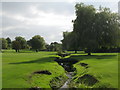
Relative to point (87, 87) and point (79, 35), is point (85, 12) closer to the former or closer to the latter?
point (79, 35)

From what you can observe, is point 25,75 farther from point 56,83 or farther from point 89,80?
point 89,80

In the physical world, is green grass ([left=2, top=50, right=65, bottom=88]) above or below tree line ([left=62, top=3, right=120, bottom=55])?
below

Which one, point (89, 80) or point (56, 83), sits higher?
point (89, 80)

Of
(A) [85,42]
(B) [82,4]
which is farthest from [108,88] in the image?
(B) [82,4]

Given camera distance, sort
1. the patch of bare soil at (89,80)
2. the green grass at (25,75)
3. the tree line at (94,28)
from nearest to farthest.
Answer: the green grass at (25,75), the patch of bare soil at (89,80), the tree line at (94,28)

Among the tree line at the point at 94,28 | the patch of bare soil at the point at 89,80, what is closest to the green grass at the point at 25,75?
the patch of bare soil at the point at 89,80

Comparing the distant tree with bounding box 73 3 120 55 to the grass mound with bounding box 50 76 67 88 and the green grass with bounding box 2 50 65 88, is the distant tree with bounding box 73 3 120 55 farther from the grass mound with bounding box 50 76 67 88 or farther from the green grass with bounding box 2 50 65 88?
the grass mound with bounding box 50 76 67 88

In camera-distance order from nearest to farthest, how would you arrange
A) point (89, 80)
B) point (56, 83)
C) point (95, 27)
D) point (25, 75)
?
1. point (89, 80)
2. point (56, 83)
3. point (25, 75)
4. point (95, 27)

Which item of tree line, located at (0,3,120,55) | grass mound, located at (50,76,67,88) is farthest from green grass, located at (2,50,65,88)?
tree line, located at (0,3,120,55)

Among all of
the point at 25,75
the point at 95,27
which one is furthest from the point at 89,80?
the point at 95,27

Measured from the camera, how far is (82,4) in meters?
69.9

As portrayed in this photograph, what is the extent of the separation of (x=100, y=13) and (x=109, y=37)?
32.7 ft

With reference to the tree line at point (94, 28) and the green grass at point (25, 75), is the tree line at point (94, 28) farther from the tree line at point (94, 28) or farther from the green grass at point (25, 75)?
the green grass at point (25, 75)

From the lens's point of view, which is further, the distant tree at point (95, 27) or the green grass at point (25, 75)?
the distant tree at point (95, 27)
